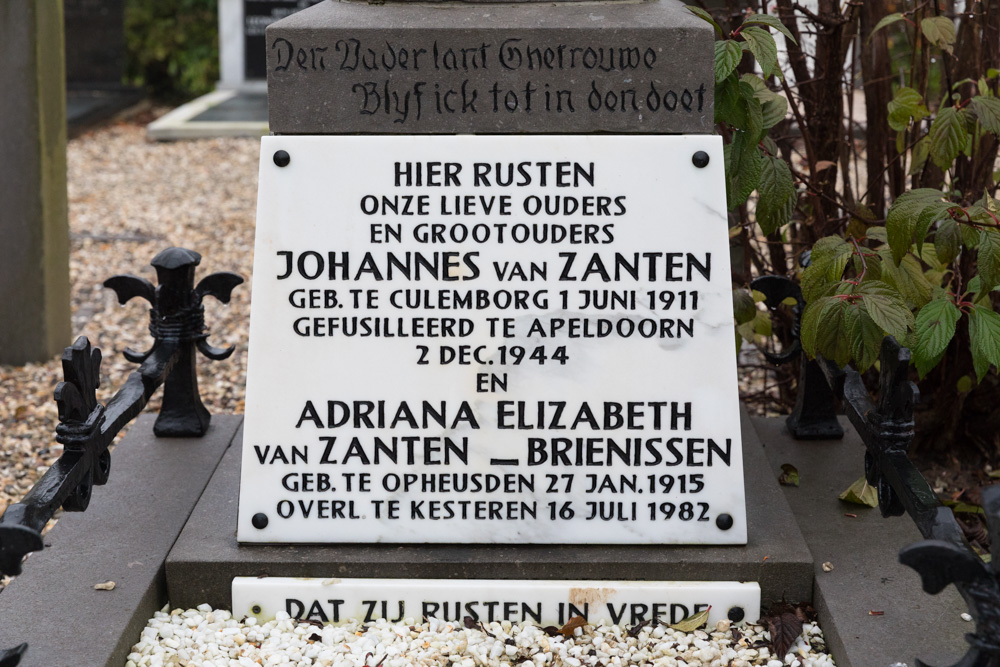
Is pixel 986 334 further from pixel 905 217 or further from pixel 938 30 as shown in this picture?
pixel 938 30

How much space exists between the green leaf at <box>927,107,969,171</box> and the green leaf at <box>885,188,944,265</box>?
0.24 metres

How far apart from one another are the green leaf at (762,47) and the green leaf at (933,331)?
0.64 metres

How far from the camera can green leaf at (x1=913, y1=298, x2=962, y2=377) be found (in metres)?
2.47

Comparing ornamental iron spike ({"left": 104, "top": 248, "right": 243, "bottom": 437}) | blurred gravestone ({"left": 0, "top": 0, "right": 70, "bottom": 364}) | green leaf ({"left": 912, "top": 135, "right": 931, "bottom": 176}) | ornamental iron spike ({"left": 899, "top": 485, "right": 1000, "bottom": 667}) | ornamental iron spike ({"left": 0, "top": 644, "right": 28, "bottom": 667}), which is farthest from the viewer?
blurred gravestone ({"left": 0, "top": 0, "right": 70, "bottom": 364})

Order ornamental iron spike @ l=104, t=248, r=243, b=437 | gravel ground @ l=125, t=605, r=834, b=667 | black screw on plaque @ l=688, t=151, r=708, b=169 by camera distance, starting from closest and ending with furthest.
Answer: gravel ground @ l=125, t=605, r=834, b=667 < black screw on plaque @ l=688, t=151, r=708, b=169 < ornamental iron spike @ l=104, t=248, r=243, b=437

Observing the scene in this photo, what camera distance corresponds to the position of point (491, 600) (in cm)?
258

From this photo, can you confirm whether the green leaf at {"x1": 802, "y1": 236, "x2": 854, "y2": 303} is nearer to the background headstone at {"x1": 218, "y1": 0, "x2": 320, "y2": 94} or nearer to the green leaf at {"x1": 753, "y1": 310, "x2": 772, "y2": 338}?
the green leaf at {"x1": 753, "y1": 310, "x2": 772, "y2": 338}

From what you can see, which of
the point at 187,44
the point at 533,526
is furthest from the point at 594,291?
the point at 187,44

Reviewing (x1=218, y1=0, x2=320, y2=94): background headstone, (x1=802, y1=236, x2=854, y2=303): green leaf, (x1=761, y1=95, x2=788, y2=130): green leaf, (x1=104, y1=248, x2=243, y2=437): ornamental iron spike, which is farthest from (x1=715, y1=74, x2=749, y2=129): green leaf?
(x1=218, y1=0, x2=320, y2=94): background headstone

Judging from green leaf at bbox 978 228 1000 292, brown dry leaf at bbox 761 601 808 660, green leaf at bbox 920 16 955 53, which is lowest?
brown dry leaf at bbox 761 601 808 660

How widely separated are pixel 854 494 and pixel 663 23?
1.26 meters

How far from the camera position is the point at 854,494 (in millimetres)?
2863

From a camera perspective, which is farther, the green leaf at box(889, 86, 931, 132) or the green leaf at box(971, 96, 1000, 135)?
the green leaf at box(889, 86, 931, 132)

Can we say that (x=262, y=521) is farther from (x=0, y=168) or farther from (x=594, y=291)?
(x=0, y=168)
